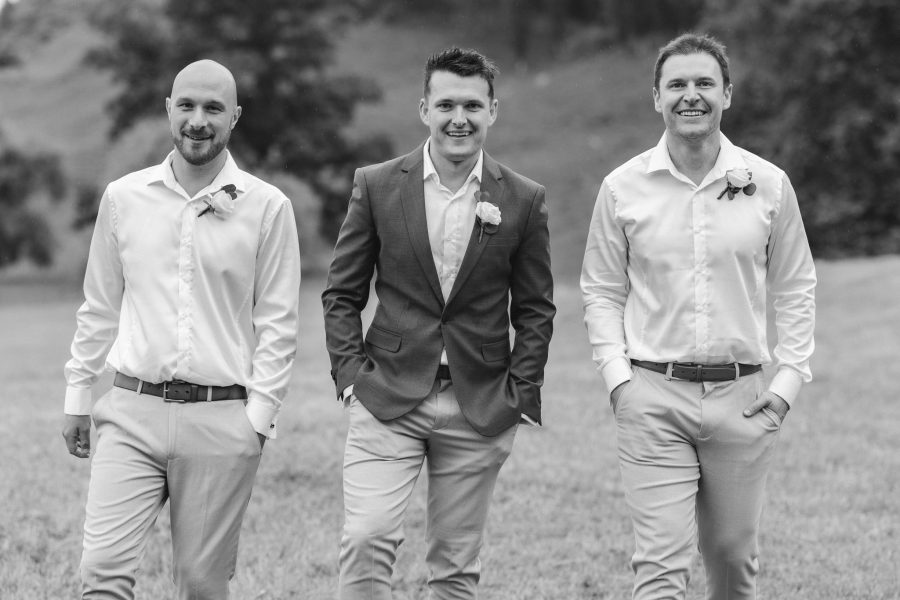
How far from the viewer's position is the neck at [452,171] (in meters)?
5.34

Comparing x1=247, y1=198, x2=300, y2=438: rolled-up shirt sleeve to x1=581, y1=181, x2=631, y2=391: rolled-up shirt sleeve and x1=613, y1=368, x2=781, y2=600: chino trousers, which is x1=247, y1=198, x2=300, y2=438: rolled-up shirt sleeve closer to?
x1=581, y1=181, x2=631, y2=391: rolled-up shirt sleeve

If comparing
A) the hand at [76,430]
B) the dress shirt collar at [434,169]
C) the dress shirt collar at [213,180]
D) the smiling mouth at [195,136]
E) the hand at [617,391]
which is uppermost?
the smiling mouth at [195,136]

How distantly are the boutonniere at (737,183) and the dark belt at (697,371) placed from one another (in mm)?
725

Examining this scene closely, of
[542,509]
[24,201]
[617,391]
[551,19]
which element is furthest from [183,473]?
[551,19]

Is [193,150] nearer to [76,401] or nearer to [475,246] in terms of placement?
[76,401]

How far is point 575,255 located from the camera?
40219 millimetres

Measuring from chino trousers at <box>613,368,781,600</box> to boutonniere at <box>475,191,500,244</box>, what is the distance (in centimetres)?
88

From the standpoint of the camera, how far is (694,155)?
17.3ft

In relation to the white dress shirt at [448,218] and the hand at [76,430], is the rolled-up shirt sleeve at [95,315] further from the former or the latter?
the white dress shirt at [448,218]

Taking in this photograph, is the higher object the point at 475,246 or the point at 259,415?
the point at 475,246

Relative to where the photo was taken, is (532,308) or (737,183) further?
(532,308)

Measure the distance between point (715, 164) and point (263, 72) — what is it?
32545 mm

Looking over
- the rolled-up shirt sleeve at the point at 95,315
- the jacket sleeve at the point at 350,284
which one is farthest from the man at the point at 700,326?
the rolled-up shirt sleeve at the point at 95,315

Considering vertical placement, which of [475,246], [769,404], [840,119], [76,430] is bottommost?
[76,430]
